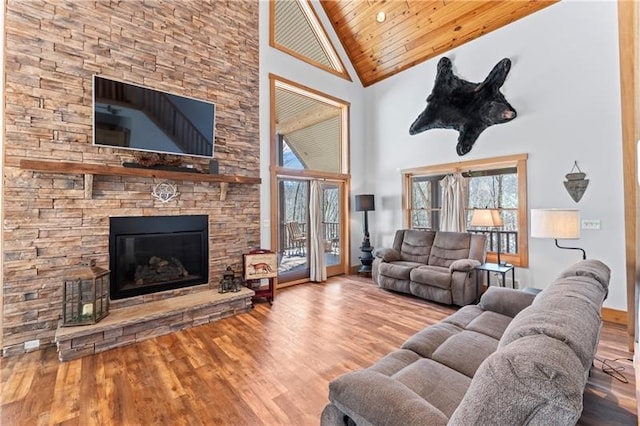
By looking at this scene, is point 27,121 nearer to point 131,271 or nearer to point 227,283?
point 131,271

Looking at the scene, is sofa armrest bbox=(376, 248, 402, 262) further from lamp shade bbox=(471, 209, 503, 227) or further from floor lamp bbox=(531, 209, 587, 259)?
floor lamp bbox=(531, 209, 587, 259)

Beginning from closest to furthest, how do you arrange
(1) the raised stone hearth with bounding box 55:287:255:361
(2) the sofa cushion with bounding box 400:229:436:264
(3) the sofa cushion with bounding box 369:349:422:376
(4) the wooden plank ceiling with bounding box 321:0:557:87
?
(3) the sofa cushion with bounding box 369:349:422:376 → (1) the raised stone hearth with bounding box 55:287:255:361 → (4) the wooden plank ceiling with bounding box 321:0:557:87 → (2) the sofa cushion with bounding box 400:229:436:264

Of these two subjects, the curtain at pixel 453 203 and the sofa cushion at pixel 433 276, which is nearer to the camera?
Answer: the sofa cushion at pixel 433 276

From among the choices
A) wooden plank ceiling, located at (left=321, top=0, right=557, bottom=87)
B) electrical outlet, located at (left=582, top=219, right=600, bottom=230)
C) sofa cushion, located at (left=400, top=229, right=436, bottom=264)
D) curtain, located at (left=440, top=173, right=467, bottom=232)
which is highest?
wooden plank ceiling, located at (left=321, top=0, right=557, bottom=87)

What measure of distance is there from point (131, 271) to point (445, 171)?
5070mm

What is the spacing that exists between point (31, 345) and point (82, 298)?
26.1 inches

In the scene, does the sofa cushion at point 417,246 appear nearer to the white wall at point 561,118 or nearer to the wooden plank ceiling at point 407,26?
the white wall at point 561,118

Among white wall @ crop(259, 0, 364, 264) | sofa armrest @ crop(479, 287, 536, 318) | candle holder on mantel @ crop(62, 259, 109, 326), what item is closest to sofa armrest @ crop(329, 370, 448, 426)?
sofa armrest @ crop(479, 287, 536, 318)

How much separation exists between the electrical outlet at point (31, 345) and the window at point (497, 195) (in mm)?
5712

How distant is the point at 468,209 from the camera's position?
16.1ft

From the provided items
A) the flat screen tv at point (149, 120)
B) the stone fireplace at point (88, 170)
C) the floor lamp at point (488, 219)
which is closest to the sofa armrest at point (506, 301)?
the floor lamp at point (488, 219)

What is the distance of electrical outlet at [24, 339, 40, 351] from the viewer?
2.79 m

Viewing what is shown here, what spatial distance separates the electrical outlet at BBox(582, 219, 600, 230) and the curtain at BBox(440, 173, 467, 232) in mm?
1537

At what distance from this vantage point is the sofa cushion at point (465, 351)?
1.67m
